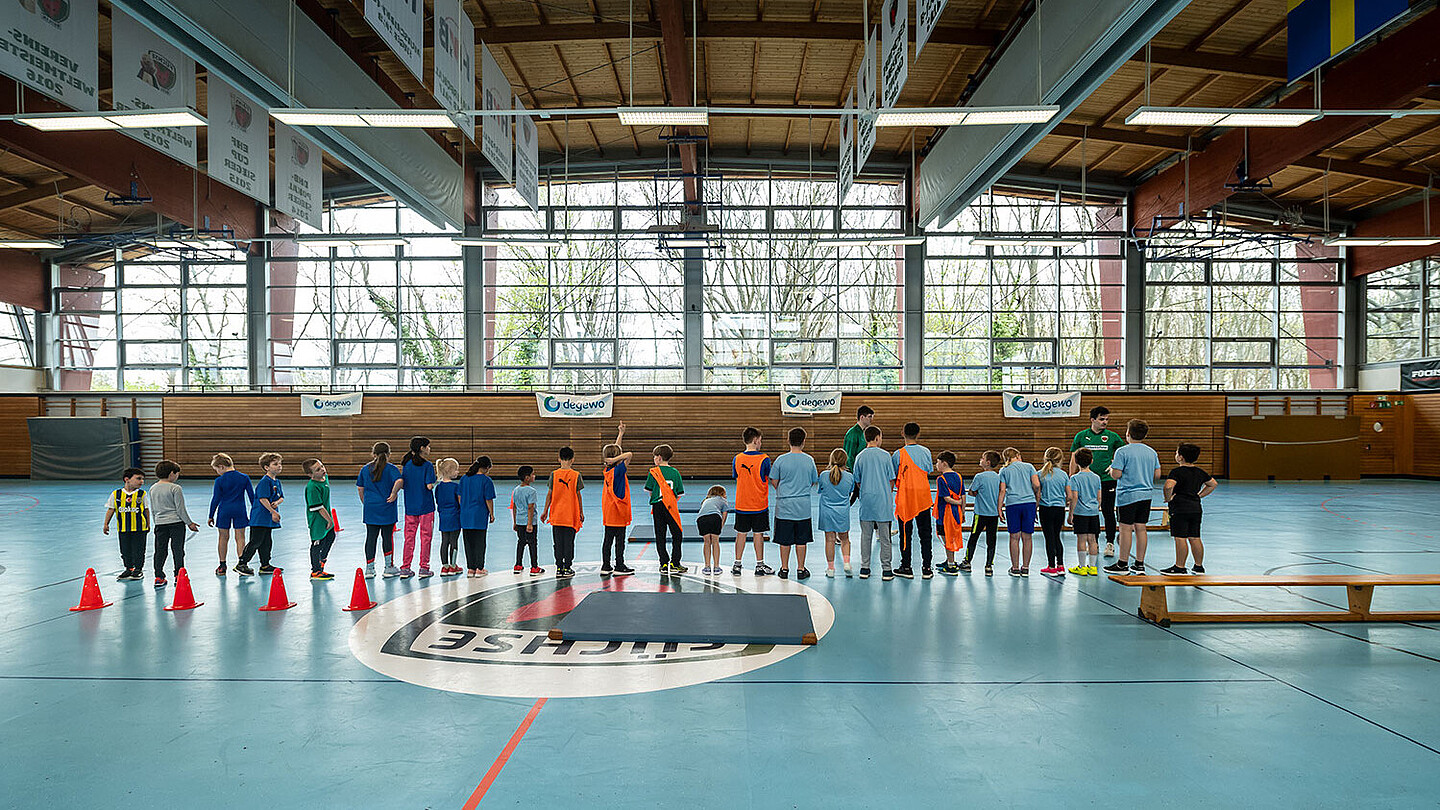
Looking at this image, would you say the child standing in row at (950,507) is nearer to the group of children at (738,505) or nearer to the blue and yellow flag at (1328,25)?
the group of children at (738,505)

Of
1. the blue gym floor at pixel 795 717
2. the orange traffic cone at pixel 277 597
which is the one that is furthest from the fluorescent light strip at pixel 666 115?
the orange traffic cone at pixel 277 597

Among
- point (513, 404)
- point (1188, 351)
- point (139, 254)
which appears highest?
point (139, 254)

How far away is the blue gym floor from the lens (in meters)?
3.59

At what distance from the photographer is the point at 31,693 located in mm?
4836

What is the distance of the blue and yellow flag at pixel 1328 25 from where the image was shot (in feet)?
26.5

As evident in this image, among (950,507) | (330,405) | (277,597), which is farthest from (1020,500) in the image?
(330,405)

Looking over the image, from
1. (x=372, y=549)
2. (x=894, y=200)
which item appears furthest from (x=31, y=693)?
(x=894, y=200)

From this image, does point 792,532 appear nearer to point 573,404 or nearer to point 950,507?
point 950,507

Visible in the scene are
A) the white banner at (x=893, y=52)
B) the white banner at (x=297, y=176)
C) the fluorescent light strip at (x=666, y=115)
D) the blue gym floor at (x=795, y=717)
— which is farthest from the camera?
the white banner at (x=297, y=176)

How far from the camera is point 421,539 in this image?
841cm

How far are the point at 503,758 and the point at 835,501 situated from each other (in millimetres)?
5128

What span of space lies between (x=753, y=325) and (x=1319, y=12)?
13811 millimetres

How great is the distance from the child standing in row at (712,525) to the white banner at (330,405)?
15338mm

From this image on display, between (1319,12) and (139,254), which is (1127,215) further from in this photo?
(139,254)
